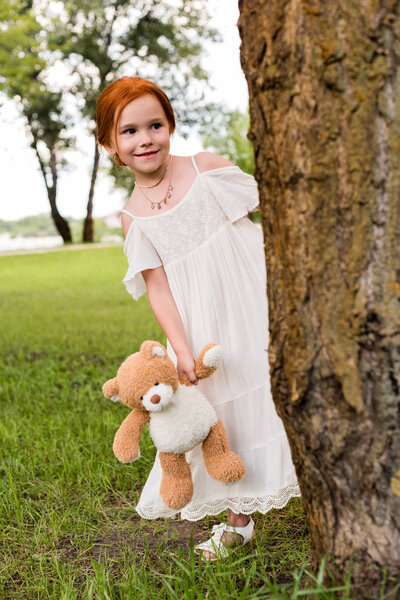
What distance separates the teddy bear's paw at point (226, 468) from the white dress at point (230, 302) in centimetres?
14

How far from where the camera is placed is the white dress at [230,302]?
223cm

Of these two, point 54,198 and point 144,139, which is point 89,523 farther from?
point 54,198

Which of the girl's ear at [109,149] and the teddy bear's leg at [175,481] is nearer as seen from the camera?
the teddy bear's leg at [175,481]

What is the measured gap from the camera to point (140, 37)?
21.5 meters

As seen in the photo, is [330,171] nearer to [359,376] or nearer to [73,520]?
[359,376]

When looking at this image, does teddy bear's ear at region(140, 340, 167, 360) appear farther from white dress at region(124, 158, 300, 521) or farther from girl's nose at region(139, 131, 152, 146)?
girl's nose at region(139, 131, 152, 146)

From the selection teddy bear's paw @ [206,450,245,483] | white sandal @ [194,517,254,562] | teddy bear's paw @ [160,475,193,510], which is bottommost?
white sandal @ [194,517,254,562]

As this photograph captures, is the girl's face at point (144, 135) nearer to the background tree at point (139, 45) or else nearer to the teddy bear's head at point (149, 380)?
the teddy bear's head at point (149, 380)

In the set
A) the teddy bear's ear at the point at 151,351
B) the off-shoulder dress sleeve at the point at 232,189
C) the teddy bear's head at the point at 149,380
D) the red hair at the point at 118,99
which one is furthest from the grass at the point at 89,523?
the red hair at the point at 118,99

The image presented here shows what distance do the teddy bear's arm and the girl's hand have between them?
199mm

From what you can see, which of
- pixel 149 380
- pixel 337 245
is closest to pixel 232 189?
pixel 149 380

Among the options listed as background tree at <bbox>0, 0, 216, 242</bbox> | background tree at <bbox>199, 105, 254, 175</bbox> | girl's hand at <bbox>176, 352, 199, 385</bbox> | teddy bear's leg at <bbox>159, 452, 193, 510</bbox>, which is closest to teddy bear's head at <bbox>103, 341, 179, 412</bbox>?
girl's hand at <bbox>176, 352, 199, 385</bbox>

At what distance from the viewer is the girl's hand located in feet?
7.13

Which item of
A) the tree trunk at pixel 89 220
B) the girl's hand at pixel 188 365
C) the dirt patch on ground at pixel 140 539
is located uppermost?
the girl's hand at pixel 188 365
